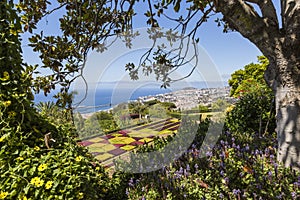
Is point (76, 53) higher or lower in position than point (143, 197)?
higher

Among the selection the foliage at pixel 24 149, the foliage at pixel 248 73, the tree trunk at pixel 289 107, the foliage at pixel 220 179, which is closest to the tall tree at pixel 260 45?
the tree trunk at pixel 289 107

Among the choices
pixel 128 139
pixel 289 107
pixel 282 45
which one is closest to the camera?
pixel 282 45

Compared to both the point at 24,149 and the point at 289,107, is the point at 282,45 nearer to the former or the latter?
the point at 289,107

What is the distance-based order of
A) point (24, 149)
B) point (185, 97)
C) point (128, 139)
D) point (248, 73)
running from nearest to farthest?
point (24, 149) < point (185, 97) < point (128, 139) < point (248, 73)

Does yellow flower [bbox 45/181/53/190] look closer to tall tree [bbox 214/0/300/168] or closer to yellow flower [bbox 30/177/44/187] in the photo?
yellow flower [bbox 30/177/44/187]

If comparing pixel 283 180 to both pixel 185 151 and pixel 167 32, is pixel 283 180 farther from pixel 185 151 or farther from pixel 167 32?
pixel 167 32

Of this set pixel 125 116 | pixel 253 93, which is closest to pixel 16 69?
pixel 125 116

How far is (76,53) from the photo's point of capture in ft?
8.20

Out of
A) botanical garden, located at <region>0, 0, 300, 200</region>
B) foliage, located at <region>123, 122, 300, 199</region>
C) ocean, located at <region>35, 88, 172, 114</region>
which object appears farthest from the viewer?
ocean, located at <region>35, 88, 172, 114</region>

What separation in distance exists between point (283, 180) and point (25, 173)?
2370mm

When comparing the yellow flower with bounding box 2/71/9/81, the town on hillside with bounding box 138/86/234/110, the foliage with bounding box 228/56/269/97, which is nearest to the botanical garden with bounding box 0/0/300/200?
the yellow flower with bounding box 2/71/9/81

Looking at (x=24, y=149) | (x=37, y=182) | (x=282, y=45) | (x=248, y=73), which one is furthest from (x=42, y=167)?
(x=248, y=73)

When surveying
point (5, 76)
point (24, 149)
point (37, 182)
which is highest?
point (5, 76)

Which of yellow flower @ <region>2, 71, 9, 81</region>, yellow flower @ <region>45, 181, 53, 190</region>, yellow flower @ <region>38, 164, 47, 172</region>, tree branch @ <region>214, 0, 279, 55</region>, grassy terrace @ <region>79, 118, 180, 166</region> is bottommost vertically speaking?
grassy terrace @ <region>79, 118, 180, 166</region>
